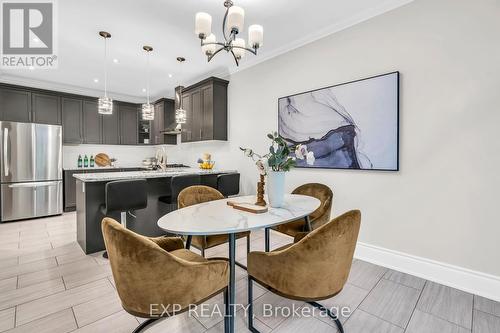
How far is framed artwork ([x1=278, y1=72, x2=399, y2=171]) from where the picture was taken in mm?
2410

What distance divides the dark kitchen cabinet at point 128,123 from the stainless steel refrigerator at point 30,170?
154 cm

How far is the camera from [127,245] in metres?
1.07

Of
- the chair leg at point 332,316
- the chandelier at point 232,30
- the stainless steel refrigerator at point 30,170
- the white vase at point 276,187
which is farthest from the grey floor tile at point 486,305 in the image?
the stainless steel refrigerator at point 30,170

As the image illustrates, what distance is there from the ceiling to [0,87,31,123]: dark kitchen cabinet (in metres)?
0.37

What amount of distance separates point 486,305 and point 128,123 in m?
6.93

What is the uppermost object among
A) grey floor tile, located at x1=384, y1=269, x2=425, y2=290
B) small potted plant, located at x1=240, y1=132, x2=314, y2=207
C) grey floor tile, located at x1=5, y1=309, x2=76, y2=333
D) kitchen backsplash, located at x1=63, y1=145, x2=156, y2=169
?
kitchen backsplash, located at x1=63, y1=145, x2=156, y2=169

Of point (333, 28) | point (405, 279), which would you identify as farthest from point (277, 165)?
point (333, 28)

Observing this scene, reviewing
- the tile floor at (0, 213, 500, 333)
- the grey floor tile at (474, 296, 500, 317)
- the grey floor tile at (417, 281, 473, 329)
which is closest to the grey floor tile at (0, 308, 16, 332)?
the tile floor at (0, 213, 500, 333)

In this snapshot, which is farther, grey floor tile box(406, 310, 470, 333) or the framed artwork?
the framed artwork

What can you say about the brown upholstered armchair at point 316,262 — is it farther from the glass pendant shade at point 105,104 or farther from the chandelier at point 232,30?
the glass pendant shade at point 105,104

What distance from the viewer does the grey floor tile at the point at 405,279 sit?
2111 millimetres

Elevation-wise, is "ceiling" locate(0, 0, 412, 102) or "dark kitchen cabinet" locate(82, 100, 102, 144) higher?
"ceiling" locate(0, 0, 412, 102)

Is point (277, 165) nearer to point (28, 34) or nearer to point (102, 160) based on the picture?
point (28, 34)

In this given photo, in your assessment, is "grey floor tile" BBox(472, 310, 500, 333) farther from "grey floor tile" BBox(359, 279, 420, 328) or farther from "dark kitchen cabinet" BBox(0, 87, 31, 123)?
"dark kitchen cabinet" BBox(0, 87, 31, 123)
